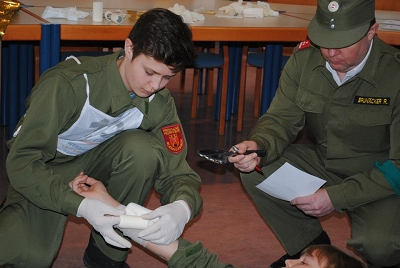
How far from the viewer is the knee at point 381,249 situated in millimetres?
2543

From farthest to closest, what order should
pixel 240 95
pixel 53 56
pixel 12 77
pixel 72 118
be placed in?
1. pixel 240 95
2. pixel 12 77
3. pixel 53 56
4. pixel 72 118

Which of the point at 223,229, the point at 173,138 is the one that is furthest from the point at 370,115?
the point at 223,229

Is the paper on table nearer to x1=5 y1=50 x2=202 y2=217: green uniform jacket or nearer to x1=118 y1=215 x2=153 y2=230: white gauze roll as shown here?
x1=5 y1=50 x2=202 y2=217: green uniform jacket

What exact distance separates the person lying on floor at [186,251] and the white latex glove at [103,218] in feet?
0.11

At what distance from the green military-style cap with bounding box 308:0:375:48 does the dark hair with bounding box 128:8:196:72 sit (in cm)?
51

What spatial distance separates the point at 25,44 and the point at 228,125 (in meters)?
1.55

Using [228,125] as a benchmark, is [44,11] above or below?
above

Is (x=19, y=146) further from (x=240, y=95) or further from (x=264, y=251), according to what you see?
(x=240, y=95)

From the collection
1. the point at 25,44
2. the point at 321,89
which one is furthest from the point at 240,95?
the point at 321,89

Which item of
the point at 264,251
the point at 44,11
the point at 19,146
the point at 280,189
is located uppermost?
the point at 44,11

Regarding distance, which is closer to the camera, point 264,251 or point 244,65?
point 264,251

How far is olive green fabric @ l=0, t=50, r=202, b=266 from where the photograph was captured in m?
2.29

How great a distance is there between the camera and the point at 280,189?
275cm

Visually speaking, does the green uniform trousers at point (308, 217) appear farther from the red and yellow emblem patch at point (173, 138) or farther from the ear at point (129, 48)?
the ear at point (129, 48)
